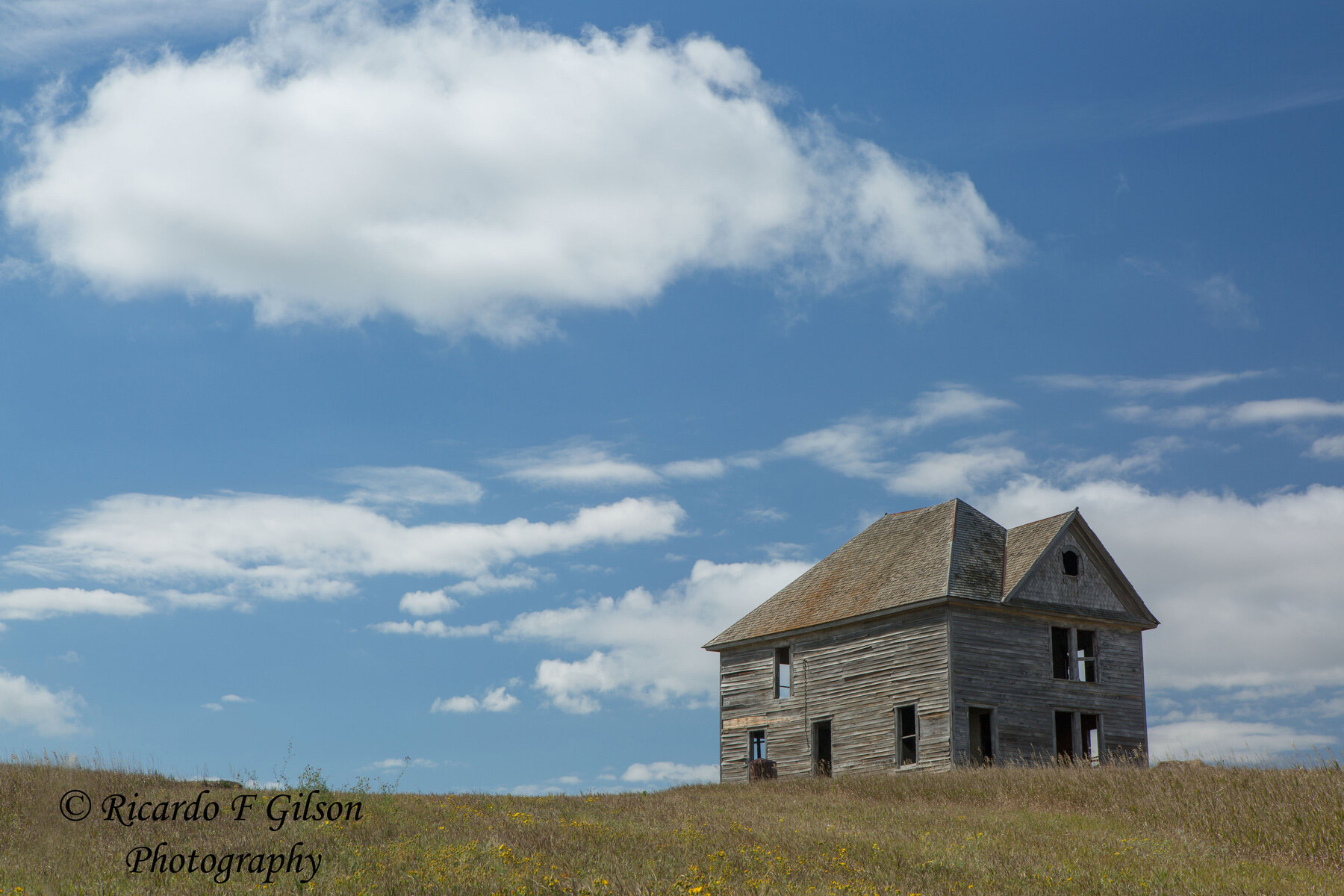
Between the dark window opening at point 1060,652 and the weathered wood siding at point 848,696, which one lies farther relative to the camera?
the dark window opening at point 1060,652

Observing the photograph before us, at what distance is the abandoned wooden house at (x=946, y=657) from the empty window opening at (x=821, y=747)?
0.15 feet

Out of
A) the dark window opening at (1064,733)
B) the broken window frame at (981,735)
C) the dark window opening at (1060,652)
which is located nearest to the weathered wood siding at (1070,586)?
the dark window opening at (1060,652)

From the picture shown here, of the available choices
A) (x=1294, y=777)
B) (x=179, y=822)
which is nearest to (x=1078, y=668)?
(x=1294, y=777)

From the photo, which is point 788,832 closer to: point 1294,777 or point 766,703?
point 1294,777

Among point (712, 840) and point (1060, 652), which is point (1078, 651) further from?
point (712, 840)

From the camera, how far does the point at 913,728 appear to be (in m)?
31.9

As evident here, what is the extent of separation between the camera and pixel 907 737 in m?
31.4

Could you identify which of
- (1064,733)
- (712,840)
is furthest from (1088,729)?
(712,840)

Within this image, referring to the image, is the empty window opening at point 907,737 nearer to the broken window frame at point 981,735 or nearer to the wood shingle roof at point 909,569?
the broken window frame at point 981,735

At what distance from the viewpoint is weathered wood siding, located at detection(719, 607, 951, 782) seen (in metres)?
30.9

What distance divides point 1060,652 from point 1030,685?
445cm

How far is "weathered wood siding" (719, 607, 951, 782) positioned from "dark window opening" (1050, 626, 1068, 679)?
5.25 metres

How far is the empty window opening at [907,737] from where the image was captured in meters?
31.0

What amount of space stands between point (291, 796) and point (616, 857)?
25.6ft
